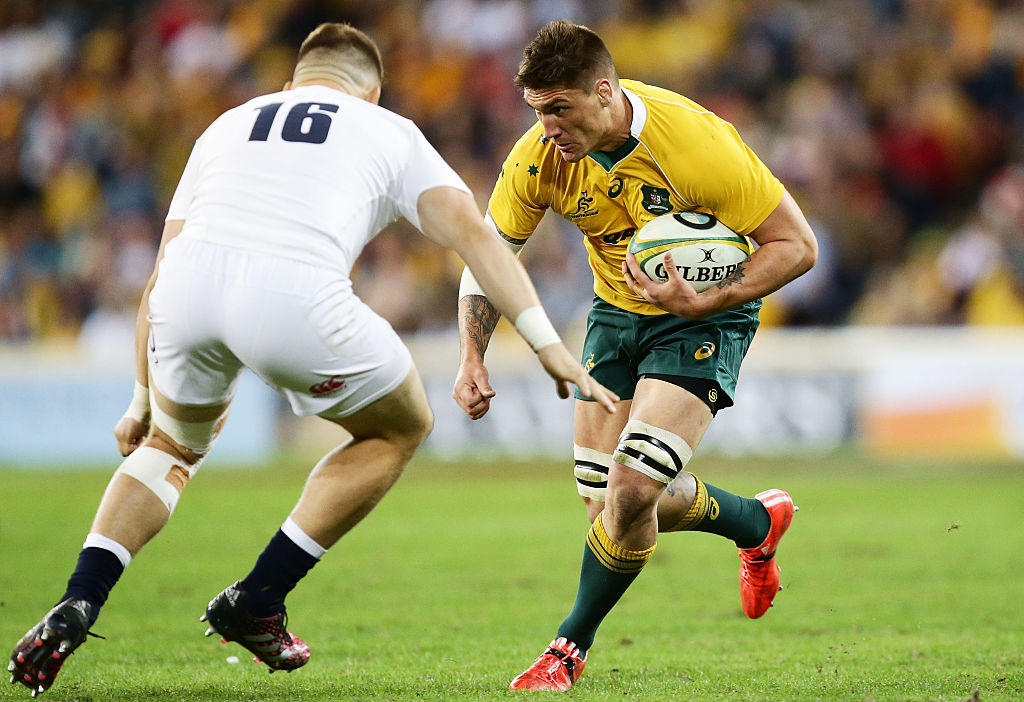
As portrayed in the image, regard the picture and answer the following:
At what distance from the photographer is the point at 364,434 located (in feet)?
14.9

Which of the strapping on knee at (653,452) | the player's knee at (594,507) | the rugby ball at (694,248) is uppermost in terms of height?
the rugby ball at (694,248)

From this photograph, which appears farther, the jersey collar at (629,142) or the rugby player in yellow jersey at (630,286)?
the jersey collar at (629,142)

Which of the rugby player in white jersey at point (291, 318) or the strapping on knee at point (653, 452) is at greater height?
the rugby player in white jersey at point (291, 318)

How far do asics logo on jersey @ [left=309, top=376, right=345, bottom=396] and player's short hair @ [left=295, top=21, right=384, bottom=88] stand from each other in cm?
113

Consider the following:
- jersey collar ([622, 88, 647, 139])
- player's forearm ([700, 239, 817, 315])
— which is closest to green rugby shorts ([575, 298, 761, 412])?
player's forearm ([700, 239, 817, 315])

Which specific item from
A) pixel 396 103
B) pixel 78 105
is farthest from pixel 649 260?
pixel 78 105

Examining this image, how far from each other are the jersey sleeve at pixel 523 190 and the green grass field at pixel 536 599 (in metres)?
1.79

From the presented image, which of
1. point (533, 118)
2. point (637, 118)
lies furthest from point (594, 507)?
point (533, 118)

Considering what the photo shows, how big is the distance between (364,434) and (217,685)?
116cm

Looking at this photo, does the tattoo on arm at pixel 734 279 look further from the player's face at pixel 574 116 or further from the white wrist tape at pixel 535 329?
the white wrist tape at pixel 535 329

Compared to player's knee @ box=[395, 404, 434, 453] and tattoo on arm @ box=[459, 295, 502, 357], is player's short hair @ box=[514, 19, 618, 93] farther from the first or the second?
player's knee @ box=[395, 404, 434, 453]

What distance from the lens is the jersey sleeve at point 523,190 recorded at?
528 cm

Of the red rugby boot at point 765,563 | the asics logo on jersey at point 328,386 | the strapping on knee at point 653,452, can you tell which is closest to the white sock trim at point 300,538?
the asics logo on jersey at point 328,386

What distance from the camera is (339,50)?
4.58 m
